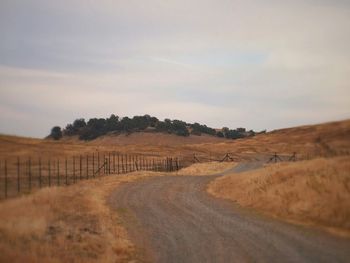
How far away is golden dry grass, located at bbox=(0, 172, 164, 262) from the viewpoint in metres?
15.8

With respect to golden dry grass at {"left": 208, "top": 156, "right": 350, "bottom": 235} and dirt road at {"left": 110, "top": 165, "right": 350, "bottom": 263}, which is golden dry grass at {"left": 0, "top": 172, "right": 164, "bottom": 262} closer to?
dirt road at {"left": 110, "top": 165, "right": 350, "bottom": 263}

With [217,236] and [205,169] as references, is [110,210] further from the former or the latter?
[205,169]

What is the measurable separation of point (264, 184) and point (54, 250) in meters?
19.5

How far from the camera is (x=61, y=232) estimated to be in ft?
68.0

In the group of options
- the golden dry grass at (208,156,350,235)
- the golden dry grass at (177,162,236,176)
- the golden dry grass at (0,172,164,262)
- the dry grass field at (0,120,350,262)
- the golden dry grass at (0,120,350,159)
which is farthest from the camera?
the golden dry grass at (177,162,236,176)

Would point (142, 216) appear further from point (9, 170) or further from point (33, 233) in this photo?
point (9, 170)

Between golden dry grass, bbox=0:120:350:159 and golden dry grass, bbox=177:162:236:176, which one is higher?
golden dry grass, bbox=0:120:350:159

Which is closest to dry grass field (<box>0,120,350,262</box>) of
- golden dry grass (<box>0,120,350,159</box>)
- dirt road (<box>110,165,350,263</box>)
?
golden dry grass (<box>0,120,350,159</box>)

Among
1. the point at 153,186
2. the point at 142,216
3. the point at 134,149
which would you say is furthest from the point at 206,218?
the point at 134,149

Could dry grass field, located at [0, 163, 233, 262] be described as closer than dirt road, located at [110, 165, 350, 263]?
Yes

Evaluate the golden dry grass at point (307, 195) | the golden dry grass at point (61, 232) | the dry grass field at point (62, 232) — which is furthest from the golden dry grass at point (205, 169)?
the golden dry grass at point (61, 232)

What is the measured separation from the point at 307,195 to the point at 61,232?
12748 mm

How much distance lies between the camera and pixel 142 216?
2811 centimetres

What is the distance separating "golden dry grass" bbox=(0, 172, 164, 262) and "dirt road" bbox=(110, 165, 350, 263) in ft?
3.41
